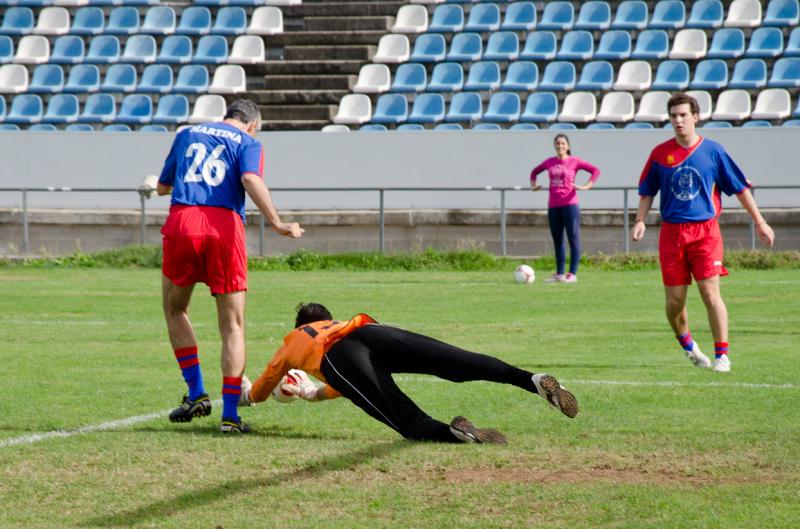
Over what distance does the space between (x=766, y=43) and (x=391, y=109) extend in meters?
7.90

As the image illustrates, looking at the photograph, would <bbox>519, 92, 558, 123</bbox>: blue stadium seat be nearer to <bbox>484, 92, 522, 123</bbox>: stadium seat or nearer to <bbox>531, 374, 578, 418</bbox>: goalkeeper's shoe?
<bbox>484, 92, 522, 123</bbox>: stadium seat

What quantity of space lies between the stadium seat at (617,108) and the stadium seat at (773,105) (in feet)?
7.84

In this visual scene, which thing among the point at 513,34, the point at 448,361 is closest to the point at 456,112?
the point at 513,34

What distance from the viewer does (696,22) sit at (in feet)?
91.4

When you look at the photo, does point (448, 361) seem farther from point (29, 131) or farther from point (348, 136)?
point (29, 131)

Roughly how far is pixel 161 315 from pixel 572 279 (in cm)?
672

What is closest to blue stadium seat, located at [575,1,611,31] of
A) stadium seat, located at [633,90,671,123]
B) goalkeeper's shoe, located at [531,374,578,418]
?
stadium seat, located at [633,90,671,123]

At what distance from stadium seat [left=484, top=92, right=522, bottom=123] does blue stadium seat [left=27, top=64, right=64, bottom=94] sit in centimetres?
1015

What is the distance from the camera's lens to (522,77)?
27703mm

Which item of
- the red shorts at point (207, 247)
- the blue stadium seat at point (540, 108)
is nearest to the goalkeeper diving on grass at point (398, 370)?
the red shorts at point (207, 247)

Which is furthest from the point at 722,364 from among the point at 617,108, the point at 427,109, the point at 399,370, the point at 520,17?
the point at 520,17

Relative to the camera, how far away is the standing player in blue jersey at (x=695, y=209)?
397 inches

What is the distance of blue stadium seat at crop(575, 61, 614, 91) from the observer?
26969 millimetres

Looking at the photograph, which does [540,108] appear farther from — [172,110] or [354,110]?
[172,110]
